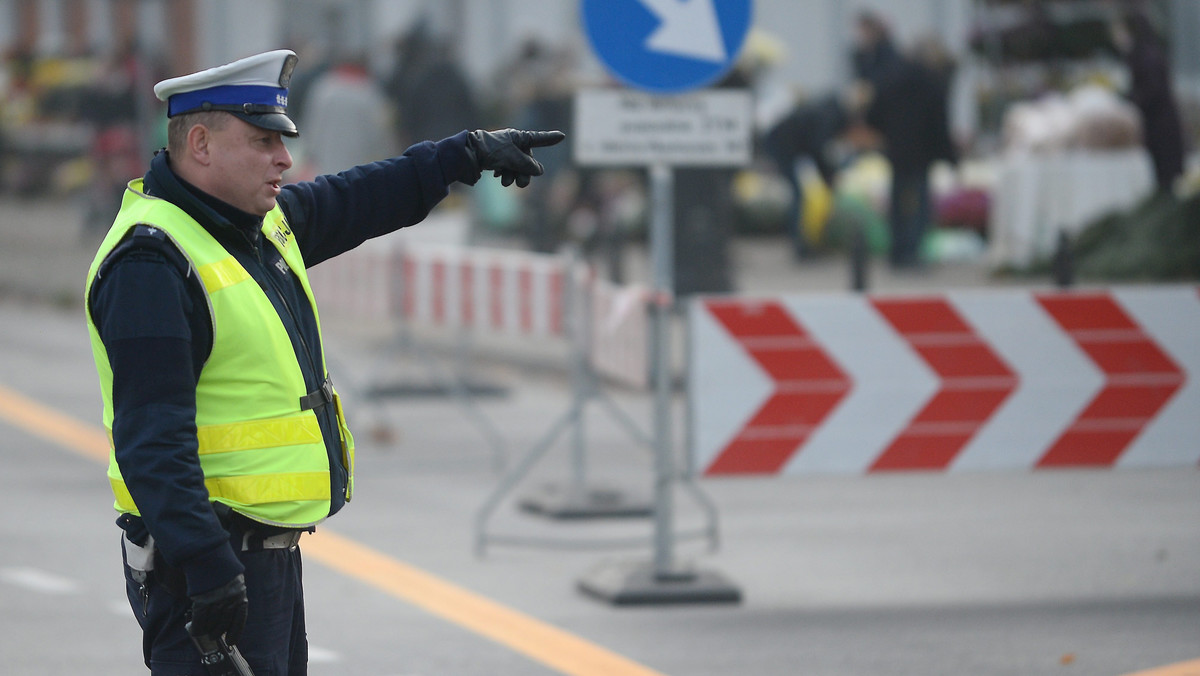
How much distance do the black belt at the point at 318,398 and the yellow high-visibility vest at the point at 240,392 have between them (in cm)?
2

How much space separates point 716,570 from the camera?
7992 millimetres

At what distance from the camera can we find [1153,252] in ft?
52.1

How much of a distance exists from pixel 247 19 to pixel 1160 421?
3109cm

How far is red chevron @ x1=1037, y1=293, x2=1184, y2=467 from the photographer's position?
7797 millimetres

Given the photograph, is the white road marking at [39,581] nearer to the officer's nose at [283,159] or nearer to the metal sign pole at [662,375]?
the metal sign pole at [662,375]

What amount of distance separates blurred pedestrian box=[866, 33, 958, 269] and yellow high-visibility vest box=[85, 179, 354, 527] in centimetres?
1457

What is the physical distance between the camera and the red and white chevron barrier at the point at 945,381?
300 inches

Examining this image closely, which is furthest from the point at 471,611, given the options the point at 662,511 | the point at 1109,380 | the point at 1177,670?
the point at 1109,380

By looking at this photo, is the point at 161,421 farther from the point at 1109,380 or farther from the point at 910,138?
the point at 910,138

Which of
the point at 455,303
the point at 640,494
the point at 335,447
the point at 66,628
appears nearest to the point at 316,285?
the point at 455,303

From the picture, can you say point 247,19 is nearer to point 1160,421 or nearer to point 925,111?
point 925,111

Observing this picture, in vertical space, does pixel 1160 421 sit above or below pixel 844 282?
above

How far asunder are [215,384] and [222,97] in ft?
1.89

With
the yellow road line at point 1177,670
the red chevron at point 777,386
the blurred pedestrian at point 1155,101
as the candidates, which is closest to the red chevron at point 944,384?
the red chevron at point 777,386
